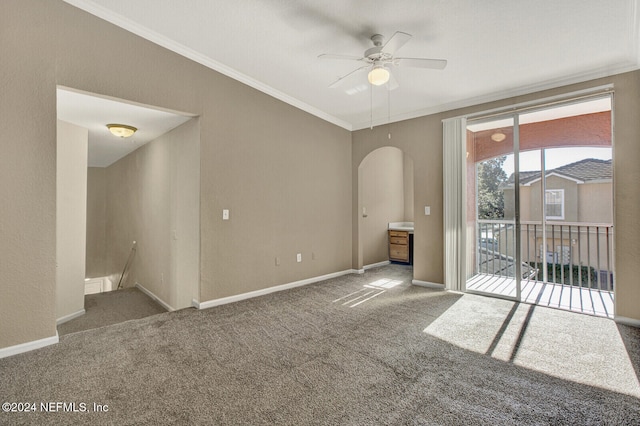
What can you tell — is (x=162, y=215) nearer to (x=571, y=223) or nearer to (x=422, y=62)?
(x=422, y=62)

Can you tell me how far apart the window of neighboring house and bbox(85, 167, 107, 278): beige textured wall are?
31.2 ft

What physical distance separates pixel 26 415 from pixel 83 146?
12.0 ft

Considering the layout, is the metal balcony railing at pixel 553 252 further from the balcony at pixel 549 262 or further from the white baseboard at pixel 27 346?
the white baseboard at pixel 27 346

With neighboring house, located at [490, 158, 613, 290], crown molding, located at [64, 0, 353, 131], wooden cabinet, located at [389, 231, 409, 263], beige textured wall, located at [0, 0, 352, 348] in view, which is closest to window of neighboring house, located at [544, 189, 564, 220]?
neighboring house, located at [490, 158, 613, 290]

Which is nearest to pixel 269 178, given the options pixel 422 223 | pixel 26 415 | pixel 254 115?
pixel 254 115

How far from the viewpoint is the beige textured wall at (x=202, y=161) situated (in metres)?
2.48

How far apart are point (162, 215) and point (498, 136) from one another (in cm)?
527

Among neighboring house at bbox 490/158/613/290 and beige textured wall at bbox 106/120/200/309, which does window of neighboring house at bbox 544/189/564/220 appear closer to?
neighboring house at bbox 490/158/613/290

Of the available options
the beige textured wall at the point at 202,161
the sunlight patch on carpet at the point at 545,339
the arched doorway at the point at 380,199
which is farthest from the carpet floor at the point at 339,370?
the arched doorway at the point at 380,199

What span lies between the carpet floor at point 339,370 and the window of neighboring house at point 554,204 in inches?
84.4

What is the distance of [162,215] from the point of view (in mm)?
4652

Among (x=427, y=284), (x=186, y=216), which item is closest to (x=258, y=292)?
(x=186, y=216)

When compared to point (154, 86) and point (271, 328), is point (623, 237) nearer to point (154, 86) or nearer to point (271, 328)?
A: point (271, 328)

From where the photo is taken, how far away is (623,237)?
321 centimetres
